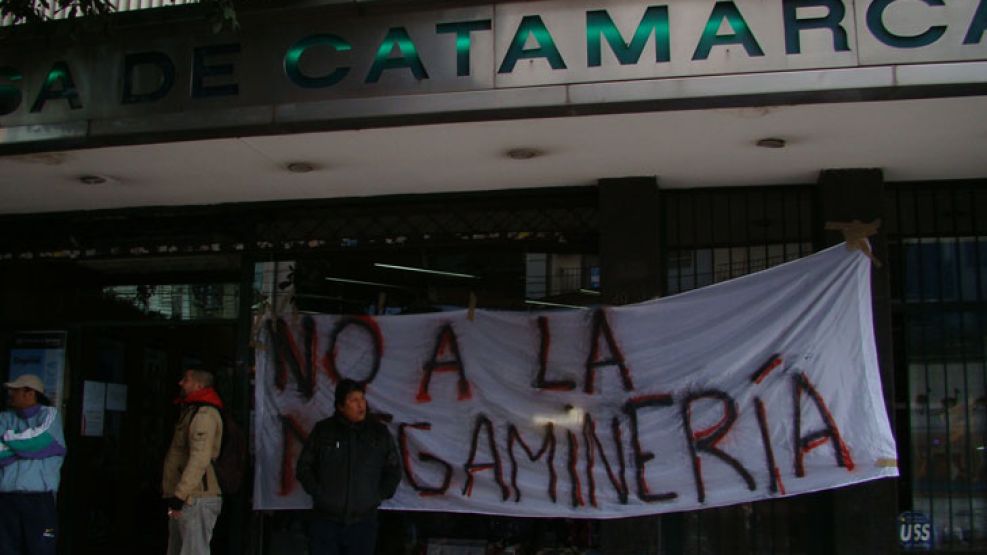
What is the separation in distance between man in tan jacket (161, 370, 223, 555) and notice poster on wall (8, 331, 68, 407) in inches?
77.2

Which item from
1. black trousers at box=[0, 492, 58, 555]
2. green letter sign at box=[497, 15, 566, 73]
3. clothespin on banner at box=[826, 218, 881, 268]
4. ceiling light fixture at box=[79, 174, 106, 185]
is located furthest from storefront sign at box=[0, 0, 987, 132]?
black trousers at box=[0, 492, 58, 555]

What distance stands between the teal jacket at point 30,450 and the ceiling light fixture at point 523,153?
3.71 meters

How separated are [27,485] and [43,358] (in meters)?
1.73

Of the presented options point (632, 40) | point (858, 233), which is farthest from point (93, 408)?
point (858, 233)

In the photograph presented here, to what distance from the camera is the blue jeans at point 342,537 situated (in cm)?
605

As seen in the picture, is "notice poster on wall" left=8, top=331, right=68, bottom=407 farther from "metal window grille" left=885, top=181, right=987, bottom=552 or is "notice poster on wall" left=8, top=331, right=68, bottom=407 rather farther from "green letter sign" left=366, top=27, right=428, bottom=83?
"metal window grille" left=885, top=181, right=987, bottom=552

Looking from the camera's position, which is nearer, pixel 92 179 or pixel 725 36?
pixel 725 36

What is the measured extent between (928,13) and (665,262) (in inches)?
97.5

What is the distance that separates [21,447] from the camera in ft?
21.5

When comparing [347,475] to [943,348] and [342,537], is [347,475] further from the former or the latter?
[943,348]

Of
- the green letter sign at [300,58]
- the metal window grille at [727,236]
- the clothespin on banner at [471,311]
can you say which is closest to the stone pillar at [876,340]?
the metal window grille at [727,236]

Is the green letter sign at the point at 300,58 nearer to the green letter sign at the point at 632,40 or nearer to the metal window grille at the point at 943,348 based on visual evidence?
the green letter sign at the point at 632,40

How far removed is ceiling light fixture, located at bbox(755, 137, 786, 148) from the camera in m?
5.83

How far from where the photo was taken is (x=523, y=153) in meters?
6.13
